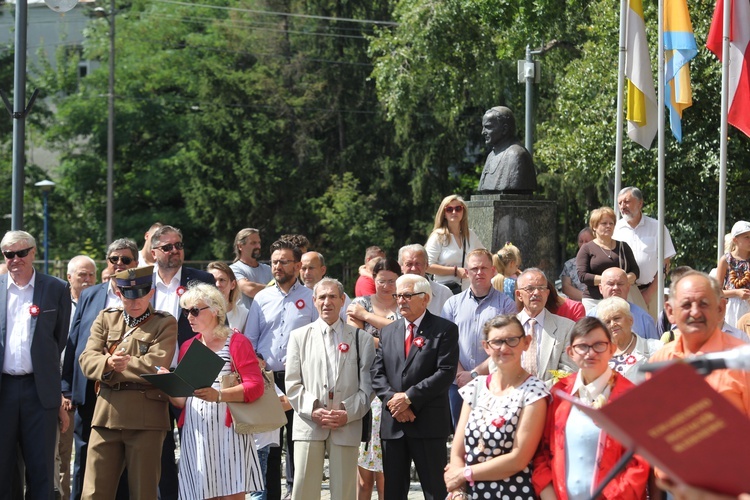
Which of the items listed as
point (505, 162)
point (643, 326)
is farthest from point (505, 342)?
point (505, 162)

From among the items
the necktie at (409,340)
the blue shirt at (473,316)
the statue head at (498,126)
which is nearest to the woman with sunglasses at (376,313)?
the blue shirt at (473,316)

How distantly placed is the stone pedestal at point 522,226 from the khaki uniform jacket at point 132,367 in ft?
18.4

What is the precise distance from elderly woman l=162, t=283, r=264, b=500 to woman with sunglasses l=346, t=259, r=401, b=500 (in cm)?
148

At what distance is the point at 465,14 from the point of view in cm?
2716

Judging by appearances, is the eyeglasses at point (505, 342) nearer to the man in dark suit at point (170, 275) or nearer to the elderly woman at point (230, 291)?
the man in dark suit at point (170, 275)

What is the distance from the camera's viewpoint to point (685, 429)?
→ 277cm

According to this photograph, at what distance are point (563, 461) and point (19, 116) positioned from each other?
719cm

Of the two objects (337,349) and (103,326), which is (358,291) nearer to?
(337,349)

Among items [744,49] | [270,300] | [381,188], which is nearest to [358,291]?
[270,300]

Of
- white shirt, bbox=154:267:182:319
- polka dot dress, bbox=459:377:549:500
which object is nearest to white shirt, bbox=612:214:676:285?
white shirt, bbox=154:267:182:319

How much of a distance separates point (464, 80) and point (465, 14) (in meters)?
2.41

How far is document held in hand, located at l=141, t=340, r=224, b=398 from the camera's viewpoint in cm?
704

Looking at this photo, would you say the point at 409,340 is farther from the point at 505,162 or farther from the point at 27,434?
the point at 505,162

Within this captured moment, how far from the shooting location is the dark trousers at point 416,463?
777cm
